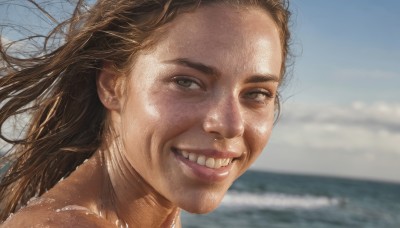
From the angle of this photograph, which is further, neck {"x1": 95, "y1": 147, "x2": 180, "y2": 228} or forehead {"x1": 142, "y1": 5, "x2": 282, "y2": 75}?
neck {"x1": 95, "y1": 147, "x2": 180, "y2": 228}

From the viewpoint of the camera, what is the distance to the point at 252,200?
107 feet

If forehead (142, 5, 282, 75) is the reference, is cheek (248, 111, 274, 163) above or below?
below

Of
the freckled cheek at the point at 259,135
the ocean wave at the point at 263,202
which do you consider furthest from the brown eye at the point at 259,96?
the ocean wave at the point at 263,202

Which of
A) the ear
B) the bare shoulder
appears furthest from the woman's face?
the bare shoulder

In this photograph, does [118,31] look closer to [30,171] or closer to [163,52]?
[163,52]

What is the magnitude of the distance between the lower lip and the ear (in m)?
0.48

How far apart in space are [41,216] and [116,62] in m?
0.89

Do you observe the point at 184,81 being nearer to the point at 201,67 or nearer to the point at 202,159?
the point at 201,67

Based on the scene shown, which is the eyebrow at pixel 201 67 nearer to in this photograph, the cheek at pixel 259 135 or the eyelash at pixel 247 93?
A: the eyelash at pixel 247 93

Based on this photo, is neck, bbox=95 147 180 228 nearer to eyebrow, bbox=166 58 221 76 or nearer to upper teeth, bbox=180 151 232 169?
upper teeth, bbox=180 151 232 169

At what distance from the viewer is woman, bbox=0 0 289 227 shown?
109 inches

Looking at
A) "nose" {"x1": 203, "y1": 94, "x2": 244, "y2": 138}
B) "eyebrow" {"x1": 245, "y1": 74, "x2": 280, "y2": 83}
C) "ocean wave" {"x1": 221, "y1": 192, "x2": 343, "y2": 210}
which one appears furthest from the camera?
"ocean wave" {"x1": 221, "y1": 192, "x2": 343, "y2": 210}

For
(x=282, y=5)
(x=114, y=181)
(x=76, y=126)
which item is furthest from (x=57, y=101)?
(x=282, y=5)

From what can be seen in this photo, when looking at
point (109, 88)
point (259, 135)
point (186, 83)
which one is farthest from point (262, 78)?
point (109, 88)
